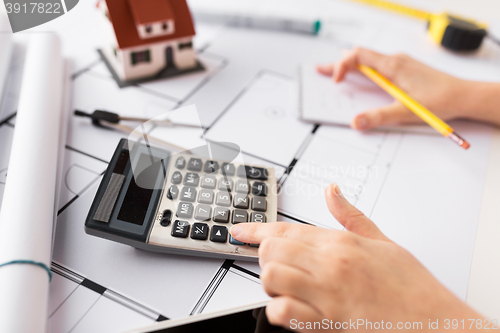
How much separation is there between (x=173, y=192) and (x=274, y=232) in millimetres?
128

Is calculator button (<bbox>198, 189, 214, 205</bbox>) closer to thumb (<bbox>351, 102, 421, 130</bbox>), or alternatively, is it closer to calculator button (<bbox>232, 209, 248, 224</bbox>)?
calculator button (<bbox>232, 209, 248, 224</bbox>)

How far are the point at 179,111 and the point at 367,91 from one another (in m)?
0.34

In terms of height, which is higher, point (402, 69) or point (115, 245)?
point (402, 69)

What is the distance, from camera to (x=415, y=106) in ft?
1.96

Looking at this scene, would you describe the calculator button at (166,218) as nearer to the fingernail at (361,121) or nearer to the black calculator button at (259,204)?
the black calculator button at (259,204)

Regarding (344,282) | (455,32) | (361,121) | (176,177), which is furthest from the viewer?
(455,32)

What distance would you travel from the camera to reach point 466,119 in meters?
0.64

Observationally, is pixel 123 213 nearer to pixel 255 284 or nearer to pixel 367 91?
pixel 255 284

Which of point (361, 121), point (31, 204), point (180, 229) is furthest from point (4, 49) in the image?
point (361, 121)

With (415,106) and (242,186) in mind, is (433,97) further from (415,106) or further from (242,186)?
(242,186)

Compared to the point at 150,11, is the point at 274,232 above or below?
below

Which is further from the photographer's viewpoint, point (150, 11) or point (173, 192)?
point (150, 11)

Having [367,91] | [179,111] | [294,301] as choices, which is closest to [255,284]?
[294,301]

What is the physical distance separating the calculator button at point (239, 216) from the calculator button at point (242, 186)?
29mm
